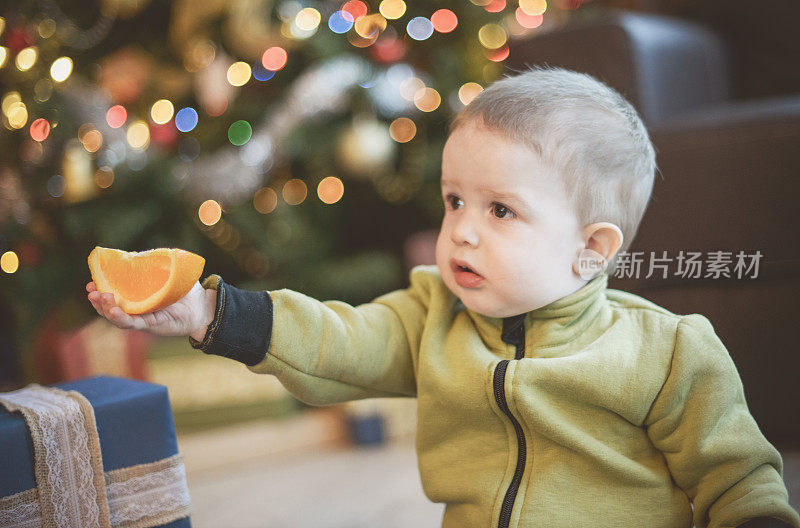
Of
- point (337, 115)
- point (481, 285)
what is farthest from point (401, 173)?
point (481, 285)

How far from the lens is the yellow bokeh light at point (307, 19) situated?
1.52m

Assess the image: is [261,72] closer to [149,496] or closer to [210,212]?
[210,212]

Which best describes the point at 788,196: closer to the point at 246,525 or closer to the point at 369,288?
the point at 369,288

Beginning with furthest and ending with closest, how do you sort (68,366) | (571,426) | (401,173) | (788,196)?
(401,173)
(68,366)
(788,196)
(571,426)

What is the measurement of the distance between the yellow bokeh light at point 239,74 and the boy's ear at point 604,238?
991 millimetres

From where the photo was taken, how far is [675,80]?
50.3 inches

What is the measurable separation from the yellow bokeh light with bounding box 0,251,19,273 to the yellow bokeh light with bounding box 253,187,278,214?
0.49 m

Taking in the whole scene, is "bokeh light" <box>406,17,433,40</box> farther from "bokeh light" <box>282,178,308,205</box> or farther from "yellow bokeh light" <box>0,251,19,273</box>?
"yellow bokeh light" <box>0,251,19,273</box>

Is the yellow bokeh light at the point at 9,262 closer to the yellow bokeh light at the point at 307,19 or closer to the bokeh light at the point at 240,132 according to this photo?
the bokeh light at the point at 240,132

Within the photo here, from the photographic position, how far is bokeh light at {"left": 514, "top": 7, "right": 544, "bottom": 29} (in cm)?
175

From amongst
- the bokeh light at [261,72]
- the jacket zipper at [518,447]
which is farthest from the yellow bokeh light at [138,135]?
the jacket zipper at [518,447]

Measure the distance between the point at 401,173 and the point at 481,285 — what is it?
976mm

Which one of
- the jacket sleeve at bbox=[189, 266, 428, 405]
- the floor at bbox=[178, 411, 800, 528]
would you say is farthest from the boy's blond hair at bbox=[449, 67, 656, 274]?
the floor at bbox=[178, 411, 800, 528]

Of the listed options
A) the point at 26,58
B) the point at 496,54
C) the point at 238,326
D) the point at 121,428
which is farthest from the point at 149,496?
the point at 496,54
